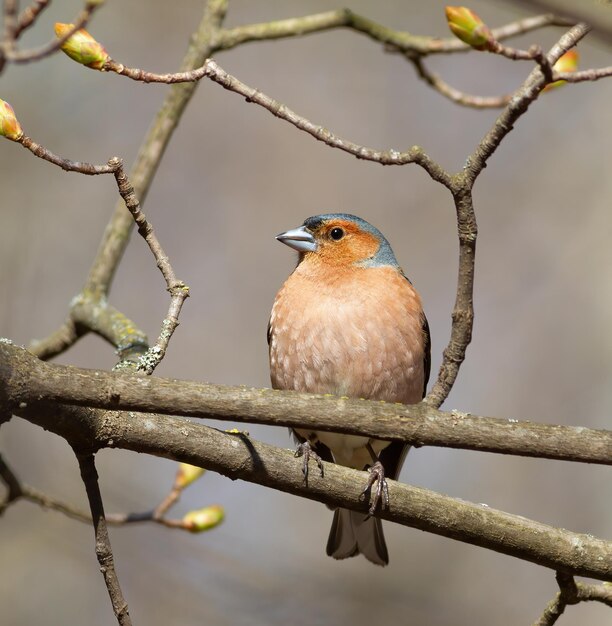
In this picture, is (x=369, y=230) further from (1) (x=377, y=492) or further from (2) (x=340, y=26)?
(1) (x=377, y=492)

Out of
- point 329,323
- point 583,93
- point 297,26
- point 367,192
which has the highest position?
point 583,93

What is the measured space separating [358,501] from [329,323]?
62.8 inches

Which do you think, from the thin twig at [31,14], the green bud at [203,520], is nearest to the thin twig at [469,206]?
the thin twig at [31,14]

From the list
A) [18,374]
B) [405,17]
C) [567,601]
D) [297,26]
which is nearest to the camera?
[18,374]

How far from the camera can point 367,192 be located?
10789 mm

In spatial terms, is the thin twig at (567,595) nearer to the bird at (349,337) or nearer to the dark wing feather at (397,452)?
the bird at (349,337)

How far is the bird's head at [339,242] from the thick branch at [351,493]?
218cm

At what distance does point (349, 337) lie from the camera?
17.7ft

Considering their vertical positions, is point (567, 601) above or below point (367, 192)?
below

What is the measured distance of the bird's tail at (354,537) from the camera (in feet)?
19.4

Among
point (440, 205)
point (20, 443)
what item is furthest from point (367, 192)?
point (20, 443)

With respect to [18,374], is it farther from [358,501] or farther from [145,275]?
[145,275]

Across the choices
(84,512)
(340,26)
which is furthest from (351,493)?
(340,26)

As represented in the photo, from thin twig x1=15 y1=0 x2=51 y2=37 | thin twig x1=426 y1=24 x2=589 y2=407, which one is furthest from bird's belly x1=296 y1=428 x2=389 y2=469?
thin twig x1=15 y1=0 x2=51 y2=37
